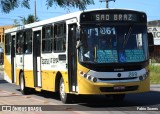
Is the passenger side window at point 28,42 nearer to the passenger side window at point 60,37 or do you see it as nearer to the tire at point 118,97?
the passenger side window at point 60,37

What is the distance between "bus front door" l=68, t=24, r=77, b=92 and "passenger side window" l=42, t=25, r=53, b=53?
2078 millimetres

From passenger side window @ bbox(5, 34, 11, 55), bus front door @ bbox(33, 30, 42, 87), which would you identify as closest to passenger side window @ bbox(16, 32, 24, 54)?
passenger side window @ bbox(5, 34, 11, 55)

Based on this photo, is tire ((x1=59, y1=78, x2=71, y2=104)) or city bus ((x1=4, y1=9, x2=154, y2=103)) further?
tire ((x1=59, y1=78, x2=71, y2=104))

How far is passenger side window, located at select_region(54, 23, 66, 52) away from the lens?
1719cm

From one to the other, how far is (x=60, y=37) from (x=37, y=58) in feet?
10.5

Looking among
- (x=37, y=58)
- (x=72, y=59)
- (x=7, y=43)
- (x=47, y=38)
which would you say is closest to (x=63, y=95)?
(x=72, y=59)

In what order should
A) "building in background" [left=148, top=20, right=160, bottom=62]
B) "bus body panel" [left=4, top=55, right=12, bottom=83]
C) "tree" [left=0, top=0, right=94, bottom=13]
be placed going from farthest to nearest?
"building in background" [left=148, top=20, right=160, bottom=62]
"bus body panel" [left=4, top=55, right=12, bottom=83]
"tree" [left=0, top=0, right=94, bottom=13]

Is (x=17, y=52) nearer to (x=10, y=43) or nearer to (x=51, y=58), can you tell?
(x=10, y=43)

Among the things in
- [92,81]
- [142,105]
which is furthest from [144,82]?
[92,81]

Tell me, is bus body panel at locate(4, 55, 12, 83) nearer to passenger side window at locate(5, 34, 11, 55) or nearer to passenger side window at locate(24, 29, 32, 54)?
passenger side window at locate(5, 34, 11, 55)

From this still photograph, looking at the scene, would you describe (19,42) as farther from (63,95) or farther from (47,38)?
(63,95)

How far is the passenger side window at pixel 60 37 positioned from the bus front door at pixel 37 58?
2244 mm

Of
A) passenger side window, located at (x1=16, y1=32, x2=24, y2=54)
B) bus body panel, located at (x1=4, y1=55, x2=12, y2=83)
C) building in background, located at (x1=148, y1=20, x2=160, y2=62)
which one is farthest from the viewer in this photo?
building in background, located at (x1=148, y1=20, x2=160, y2=62)

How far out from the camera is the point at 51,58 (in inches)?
731
